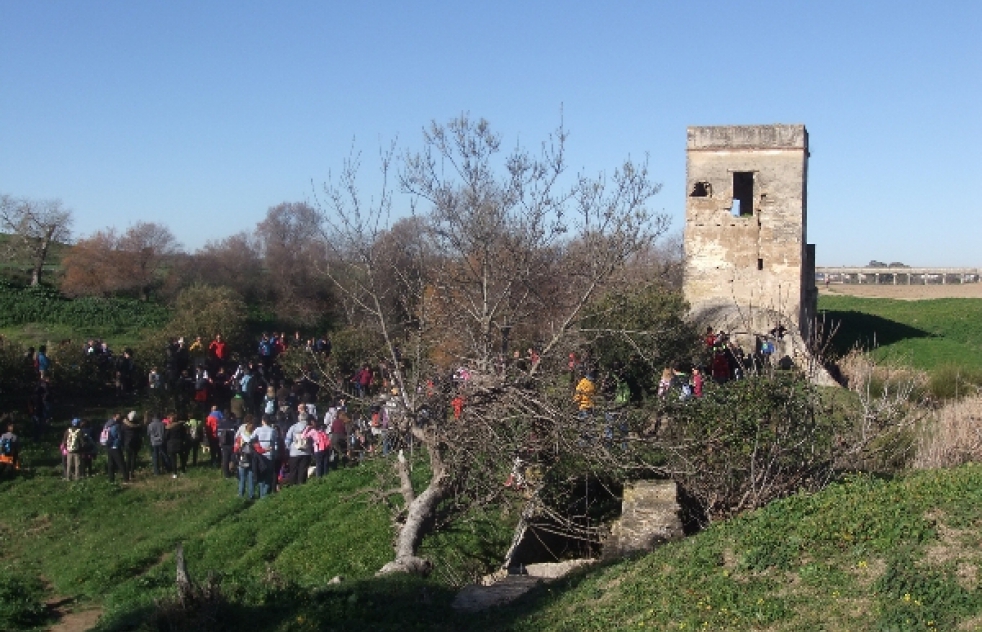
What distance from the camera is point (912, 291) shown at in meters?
51.3

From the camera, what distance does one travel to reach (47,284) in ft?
128

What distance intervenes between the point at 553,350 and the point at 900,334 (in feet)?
76.6

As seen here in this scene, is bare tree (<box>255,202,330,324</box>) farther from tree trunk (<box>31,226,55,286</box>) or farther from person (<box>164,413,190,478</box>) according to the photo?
person (<box>164,413,190,478</box>)

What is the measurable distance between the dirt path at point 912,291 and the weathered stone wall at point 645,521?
3923cm

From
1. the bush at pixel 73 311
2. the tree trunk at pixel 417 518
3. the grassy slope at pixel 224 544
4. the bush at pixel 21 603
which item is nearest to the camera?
the grassy slope at pixel 224 544

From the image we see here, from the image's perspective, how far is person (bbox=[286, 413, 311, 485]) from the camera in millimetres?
16391

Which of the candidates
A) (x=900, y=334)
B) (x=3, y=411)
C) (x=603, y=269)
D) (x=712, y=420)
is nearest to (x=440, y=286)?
(x=603, y=269)

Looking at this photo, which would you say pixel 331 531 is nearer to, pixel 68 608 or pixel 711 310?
pixel 68 608

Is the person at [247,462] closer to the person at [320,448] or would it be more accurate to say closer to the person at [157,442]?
the person at [320,448]

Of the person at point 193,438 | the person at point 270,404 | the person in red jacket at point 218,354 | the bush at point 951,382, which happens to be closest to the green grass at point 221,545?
the person at point 193,438

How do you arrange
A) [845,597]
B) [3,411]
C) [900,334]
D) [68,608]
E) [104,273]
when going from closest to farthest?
1. [845,597]
2. [68,608]
3. [3,411]
4. [900,334]
5. [104,273]

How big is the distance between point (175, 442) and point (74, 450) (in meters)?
1.67

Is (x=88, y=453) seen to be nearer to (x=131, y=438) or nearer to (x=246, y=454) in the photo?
(x=131, y=438)

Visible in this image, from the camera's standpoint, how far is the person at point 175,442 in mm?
18516
